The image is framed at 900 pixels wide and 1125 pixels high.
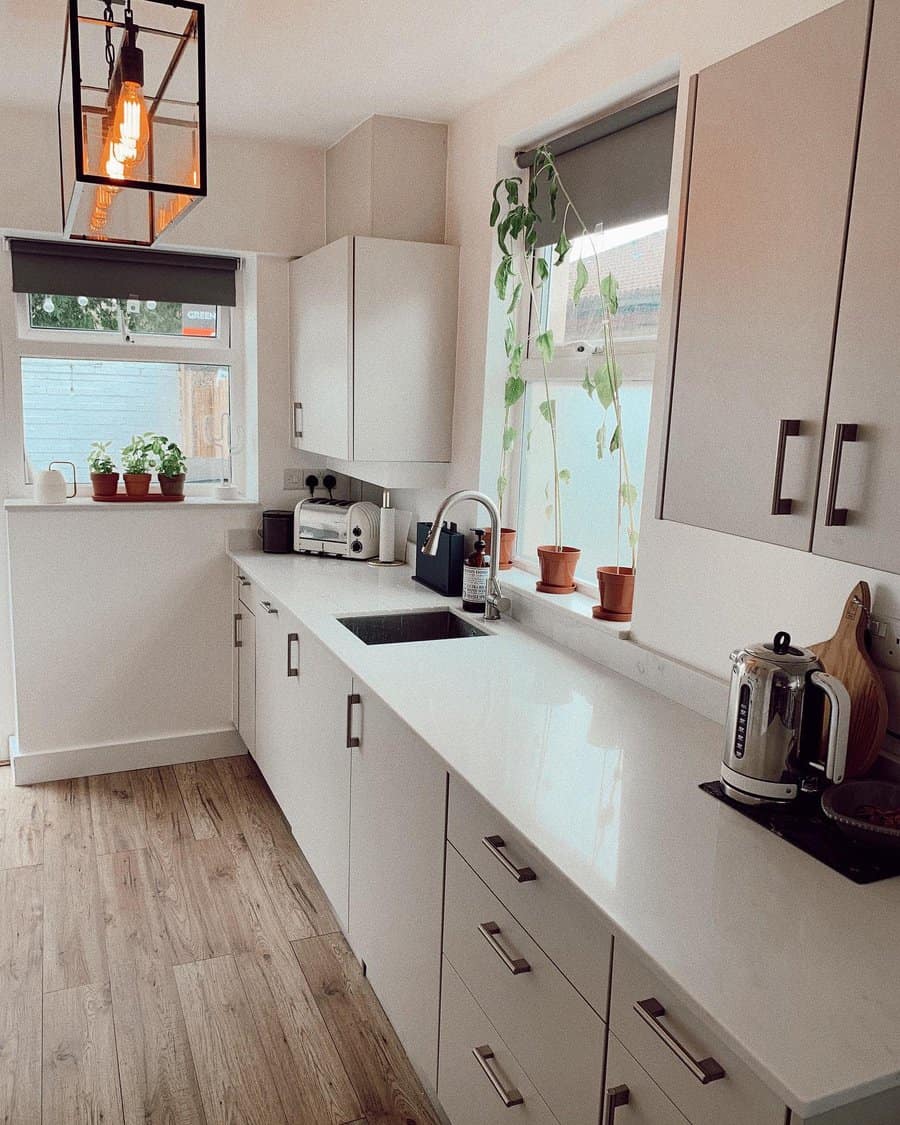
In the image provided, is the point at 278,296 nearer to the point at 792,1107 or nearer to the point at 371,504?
the point at 371,504

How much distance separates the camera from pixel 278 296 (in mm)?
3799

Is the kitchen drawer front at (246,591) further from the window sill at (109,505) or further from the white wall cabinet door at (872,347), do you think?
the white wall cabinet door at (872,347)

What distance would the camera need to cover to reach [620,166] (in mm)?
2551

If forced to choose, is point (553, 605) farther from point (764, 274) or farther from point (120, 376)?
point (120, 376)

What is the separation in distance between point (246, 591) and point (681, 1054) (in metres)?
2.74

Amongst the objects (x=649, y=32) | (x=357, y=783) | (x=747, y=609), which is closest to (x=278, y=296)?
(x=649, y=32)

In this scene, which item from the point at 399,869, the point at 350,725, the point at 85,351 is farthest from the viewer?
the point at 85,351

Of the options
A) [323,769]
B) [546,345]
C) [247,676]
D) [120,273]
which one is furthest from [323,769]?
[120,273]

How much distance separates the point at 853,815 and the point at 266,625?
7.40 feet

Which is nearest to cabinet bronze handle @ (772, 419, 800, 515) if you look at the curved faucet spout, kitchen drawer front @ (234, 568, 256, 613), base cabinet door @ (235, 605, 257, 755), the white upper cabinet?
the curved faucet spout

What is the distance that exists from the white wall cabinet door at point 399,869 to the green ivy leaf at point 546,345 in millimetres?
1192

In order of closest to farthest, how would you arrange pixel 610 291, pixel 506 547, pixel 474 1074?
pixel 474 1074, pixel 610 291, pixel 506 547

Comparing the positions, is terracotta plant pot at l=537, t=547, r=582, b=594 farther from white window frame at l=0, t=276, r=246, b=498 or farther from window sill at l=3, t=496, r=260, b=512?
white window frame at l=0, t=276, r=246, b=498

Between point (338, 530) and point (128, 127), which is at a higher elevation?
point (128, 127)
